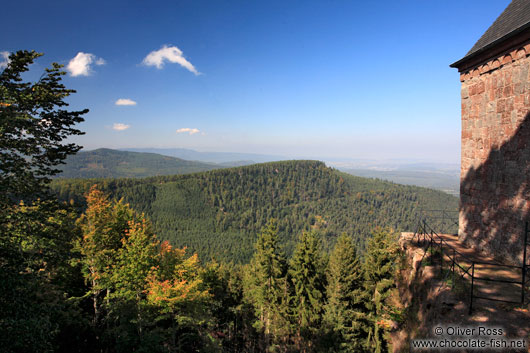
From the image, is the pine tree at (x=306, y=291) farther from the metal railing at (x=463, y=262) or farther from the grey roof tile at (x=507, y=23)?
the grey roof tile at (x=507, y=23)

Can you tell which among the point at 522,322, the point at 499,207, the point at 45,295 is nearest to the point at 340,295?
the point at 499,207

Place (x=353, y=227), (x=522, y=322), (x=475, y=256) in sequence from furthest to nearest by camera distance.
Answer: (x=353, y=227) < (x=475, y=256) < (x=522, y=322)

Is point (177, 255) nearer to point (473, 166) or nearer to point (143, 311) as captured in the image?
point (143, 311)

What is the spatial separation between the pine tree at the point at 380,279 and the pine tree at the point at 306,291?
249 inches

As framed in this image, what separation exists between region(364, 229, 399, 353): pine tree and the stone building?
16.1 ft

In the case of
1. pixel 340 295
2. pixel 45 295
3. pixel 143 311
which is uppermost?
pixel 45 295

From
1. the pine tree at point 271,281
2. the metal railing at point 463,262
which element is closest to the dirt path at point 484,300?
the metal railing at point 463,262

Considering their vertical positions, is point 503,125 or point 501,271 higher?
point 503,125

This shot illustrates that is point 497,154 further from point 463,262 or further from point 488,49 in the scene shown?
point 463,262

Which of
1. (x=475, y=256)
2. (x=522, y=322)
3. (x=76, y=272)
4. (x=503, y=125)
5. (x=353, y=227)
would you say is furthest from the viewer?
(x=353, y=227)

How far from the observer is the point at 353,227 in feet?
592

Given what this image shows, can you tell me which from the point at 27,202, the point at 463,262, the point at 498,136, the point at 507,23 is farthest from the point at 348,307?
the point at 27,202

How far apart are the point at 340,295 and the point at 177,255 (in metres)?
12.3

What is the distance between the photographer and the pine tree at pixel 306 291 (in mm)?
22719
